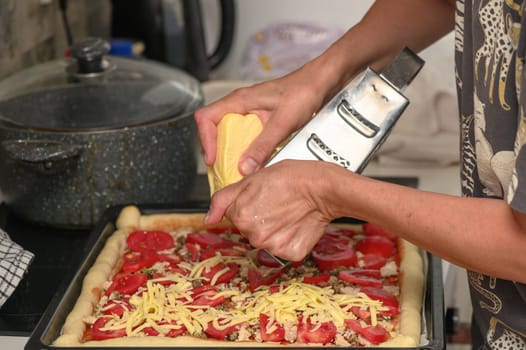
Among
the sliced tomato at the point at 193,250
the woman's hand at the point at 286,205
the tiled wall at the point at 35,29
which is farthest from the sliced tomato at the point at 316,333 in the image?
the tiled wall at the point at 35,29

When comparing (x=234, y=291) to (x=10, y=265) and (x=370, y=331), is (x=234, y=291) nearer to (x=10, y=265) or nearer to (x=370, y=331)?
(x=370, y=331)

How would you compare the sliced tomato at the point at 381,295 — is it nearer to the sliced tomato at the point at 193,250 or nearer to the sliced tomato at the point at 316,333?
the sliced tomato at the point at 316,333

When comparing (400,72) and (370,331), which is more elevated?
(400,72)

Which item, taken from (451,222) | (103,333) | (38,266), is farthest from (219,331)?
(38,266)

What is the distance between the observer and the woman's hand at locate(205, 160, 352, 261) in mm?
1122

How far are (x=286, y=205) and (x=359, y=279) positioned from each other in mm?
285

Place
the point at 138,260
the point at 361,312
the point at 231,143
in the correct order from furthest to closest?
the point at 138,260
the point at 231,143
the point at 361,312

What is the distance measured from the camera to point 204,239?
4.99ft

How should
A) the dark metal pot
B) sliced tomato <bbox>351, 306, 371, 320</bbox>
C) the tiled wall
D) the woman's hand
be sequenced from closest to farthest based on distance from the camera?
the woman's hand → sliced tomato <bbox>351, 306, 371, 320</bbox> → the dark metal pot → the tiled wall

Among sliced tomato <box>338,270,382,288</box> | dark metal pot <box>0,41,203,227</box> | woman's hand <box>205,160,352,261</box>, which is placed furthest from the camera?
dark metal pot <box>0,41,203,227</box>

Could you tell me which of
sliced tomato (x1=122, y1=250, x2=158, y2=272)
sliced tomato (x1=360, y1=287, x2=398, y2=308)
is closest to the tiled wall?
sliced tomato (x1=122, y1=250, x2=158, y2=272)

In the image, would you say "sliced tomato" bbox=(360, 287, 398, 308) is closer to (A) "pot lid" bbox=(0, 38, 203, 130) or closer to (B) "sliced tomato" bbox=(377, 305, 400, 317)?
(B) "sliced tomato" bbox=(377, 305, 400, 317)

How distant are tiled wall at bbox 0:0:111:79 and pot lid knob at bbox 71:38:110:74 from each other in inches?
12.3

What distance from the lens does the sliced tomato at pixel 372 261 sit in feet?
4.71
